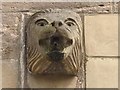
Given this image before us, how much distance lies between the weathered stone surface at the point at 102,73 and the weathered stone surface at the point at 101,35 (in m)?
0.03

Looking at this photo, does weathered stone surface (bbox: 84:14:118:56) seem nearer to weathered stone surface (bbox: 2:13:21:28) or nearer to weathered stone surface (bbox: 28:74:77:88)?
weathered stone surface (bbox: 28:74:77:88)

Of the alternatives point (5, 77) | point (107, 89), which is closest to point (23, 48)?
point (5, 77)

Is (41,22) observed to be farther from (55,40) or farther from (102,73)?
(102,73)

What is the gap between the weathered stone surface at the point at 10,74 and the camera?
337 cm

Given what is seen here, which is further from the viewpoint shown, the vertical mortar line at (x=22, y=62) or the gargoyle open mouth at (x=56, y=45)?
the vertical mortar line at (x=22, y=62)

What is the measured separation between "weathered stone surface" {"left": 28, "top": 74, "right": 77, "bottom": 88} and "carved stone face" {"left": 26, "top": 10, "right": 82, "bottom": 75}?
3 centimetres

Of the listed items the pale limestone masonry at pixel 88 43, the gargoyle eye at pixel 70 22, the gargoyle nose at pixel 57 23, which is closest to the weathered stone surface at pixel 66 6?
the pale limestone masonry at pixel 88 43

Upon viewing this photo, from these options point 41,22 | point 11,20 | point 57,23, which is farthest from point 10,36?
point 57,23

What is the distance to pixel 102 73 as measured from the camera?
133 inches

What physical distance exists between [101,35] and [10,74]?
0.35 meters

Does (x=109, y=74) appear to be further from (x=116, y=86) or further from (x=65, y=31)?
(x=65, y=31)

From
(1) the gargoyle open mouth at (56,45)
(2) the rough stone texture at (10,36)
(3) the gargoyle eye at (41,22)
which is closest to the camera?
(1) the gargoyle open mouth at (56,45)

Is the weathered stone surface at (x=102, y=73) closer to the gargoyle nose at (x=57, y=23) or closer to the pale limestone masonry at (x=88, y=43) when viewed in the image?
the pale limestone masonry at (x=88, y=43)

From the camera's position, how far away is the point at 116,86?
132 inches
